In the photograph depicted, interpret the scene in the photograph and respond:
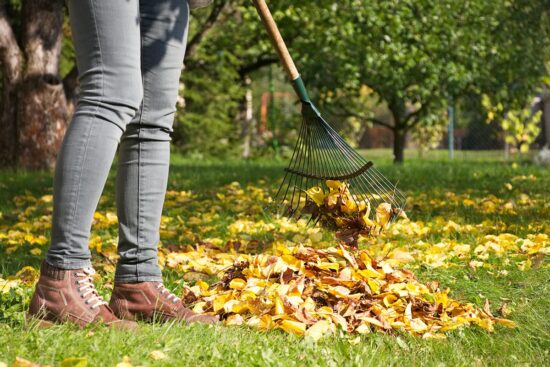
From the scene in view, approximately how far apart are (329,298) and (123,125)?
3.13ft

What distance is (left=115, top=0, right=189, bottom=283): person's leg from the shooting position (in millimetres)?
2652

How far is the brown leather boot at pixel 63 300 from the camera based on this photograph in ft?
8.16

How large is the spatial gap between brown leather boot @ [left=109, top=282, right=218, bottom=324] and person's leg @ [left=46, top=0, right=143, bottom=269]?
9.4 inches

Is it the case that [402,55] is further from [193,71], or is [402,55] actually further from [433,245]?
[433,245]

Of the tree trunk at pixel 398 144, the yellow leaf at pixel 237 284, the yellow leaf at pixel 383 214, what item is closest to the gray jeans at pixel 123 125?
the yellow leaf at pixel 237 284

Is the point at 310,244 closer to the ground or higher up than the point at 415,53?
closer to the ground

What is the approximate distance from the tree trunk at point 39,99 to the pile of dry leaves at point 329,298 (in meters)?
7.16

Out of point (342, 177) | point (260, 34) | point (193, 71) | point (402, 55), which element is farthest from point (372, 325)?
point (193, 71)

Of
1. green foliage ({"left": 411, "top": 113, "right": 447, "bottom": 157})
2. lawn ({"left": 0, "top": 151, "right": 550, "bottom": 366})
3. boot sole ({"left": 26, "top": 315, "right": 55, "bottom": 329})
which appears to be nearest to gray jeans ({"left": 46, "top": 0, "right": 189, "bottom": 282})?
boot sole ({"left": 26, "top": 315, "right": 55, "bottom": 329})

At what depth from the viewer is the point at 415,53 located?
12.1m

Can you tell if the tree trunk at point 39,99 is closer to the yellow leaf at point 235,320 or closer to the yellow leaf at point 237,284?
the yellow leaf at point 237,284

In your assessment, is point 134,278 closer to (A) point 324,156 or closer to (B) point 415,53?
(A) point 324,156

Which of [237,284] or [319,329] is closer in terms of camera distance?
[319,329]

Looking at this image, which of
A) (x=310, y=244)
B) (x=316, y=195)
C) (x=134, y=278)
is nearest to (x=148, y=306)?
(x=134, y=278)
